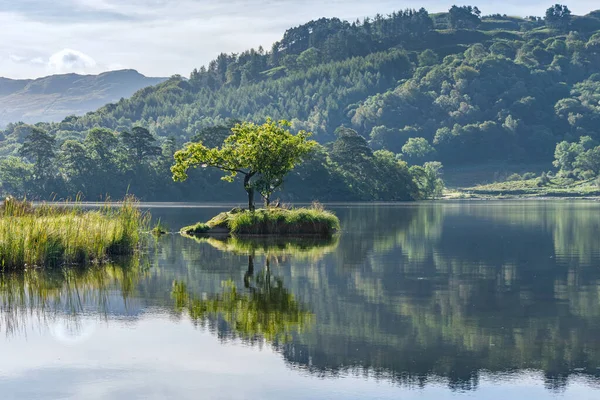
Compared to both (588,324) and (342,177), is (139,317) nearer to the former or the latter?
(588,324)

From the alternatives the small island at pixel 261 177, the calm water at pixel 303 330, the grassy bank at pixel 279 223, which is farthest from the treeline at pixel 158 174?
the calm water at pixel 303 330

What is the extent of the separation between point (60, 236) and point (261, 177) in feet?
95.1

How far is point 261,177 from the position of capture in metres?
65.6

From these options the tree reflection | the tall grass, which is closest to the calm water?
the tree reflection

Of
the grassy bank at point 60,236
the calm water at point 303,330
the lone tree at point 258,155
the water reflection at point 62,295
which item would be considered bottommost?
the calm water at point 303,330

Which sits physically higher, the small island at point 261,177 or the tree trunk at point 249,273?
the small island at point 261,177

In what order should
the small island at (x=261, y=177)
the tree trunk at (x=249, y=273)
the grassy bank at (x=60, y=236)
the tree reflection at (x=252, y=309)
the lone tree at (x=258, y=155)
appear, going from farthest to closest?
the lone tree at (x=258, y=155)
the small island at (x=261, y=177)
the grassy bank at (x=60, y=236)
the tree trunk at (x=249, y=273)
the tree reflection at (x=252, y=309)

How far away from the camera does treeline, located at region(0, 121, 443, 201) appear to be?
186250 millimetres

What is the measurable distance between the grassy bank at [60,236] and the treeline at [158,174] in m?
141

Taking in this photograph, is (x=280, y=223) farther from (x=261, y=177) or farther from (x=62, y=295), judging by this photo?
(x=62, y=295)

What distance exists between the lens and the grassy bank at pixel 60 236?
35.3m

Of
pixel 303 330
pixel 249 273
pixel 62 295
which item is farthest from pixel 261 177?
pixel 303 330

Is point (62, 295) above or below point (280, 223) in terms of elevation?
below

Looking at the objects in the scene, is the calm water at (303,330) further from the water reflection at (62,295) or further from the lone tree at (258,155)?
the lone tree at (258,155)
